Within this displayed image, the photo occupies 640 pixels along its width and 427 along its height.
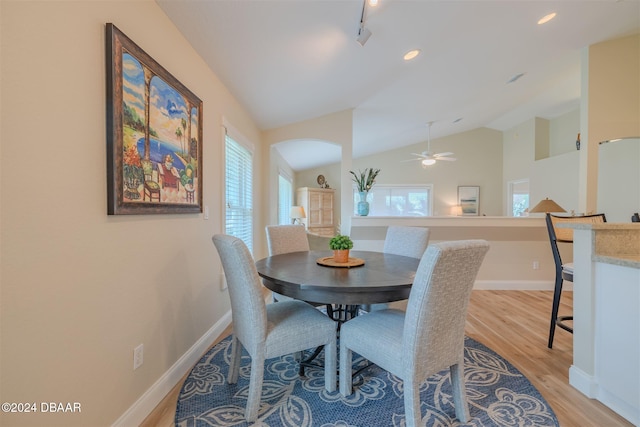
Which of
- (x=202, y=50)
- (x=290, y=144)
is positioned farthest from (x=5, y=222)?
(x=290, y=144)

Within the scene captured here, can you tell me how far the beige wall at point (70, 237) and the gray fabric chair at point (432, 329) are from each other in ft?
4.11

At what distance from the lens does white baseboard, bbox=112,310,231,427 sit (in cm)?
136

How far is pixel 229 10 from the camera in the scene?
1660mm

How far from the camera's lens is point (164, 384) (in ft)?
5.30

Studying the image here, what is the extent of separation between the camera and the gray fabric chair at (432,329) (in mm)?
1151

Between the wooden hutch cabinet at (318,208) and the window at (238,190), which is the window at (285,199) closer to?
the wooden hutch cabinet at (318,208)

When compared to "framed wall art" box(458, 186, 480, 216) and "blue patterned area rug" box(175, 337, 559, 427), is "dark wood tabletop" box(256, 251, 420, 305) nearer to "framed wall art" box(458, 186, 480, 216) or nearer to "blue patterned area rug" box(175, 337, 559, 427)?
"blue patterned area rug" box(175, 337, 559, 427)

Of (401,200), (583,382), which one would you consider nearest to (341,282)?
(583,382)

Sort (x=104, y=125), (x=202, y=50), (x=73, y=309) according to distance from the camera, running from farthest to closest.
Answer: (x=202, y=50), (x=104, y=125), (x=73, y=309)

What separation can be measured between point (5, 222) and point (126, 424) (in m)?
1.13

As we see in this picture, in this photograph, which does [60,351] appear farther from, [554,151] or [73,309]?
[554,151]

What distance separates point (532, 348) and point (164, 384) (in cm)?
284

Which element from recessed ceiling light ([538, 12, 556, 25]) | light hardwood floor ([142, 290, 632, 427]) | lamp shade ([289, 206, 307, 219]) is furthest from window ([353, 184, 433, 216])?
recessed ceiling light ([538, 12, 556, 25])

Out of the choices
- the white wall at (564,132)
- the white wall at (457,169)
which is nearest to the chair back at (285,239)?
the white wall at (457,169)
